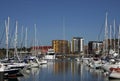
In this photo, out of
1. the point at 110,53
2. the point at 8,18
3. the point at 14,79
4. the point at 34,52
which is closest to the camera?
the point at 14,79

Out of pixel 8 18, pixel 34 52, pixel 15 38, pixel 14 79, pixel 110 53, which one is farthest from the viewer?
pixel 34 52

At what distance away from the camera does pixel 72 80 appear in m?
47.9

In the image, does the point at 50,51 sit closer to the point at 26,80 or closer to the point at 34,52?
the point at 34,52

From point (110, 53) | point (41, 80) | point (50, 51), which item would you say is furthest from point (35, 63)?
point (50, 51)

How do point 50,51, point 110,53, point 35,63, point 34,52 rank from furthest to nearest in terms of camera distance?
point 50,51 → point 34,52 → point 35,63 → point 110,53

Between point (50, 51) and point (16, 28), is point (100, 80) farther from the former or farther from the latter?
point (50, 51)

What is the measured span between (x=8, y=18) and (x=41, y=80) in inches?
896

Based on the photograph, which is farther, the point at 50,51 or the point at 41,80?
the point at 50,51

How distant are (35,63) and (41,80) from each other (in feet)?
128

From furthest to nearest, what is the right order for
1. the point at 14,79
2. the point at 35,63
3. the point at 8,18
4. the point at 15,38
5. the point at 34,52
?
1. the point at 34,52
2. the point at 35,63
3. the point at 15,38
4. the point at 8,18
5. the point at 14,79

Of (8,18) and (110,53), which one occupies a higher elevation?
(8,18)

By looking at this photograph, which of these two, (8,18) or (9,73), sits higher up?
(8,18)

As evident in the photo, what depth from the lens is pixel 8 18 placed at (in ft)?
218

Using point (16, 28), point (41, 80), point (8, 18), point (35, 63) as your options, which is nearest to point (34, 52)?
point (35, 63)
